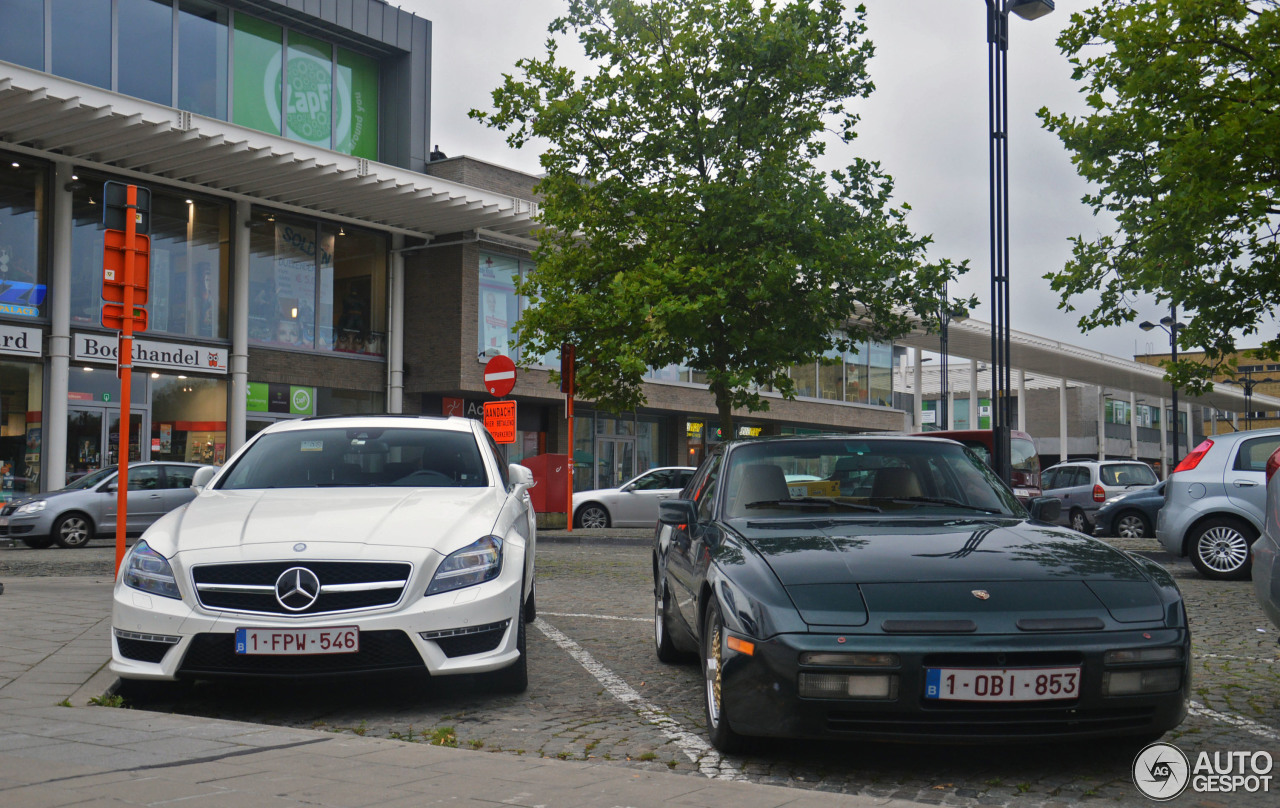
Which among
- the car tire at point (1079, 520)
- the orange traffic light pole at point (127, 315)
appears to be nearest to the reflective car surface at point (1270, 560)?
the orange traffic light pole at point (127, 315)

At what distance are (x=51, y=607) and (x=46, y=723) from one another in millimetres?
4757

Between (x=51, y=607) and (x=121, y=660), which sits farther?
(x=51, y=607)

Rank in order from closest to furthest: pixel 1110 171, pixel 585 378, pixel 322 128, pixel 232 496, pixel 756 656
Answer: pixel 756 656 → pixel 232 496 → pixel 1110 171 → pixel 585 378 → pixel 322 128

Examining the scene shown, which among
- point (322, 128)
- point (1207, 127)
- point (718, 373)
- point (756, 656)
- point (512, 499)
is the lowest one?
point (756, 656)

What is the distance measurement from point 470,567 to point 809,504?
165 cm

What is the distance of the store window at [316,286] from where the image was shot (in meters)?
27.3

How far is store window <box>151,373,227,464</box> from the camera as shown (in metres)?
25.2

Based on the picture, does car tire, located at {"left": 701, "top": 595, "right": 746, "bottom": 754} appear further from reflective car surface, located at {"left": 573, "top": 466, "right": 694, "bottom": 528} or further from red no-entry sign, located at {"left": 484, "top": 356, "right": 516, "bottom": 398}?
reflective car surface, located at {"left": 573, "top": 466, "right": 694, "bottom": 528}

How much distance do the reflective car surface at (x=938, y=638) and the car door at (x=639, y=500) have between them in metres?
19.0

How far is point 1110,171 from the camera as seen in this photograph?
66.6 feet

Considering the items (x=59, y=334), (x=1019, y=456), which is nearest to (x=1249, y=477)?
(x=1019, y=456)

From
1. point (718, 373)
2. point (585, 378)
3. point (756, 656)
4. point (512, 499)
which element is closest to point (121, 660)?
point (512, 499)

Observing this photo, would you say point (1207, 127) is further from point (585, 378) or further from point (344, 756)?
point (344, 756)

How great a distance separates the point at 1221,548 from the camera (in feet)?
40.5
